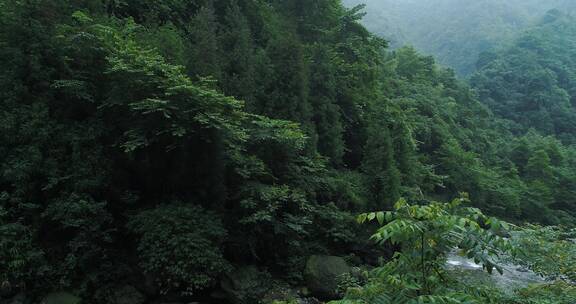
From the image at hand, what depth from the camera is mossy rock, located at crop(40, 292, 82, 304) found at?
30.1 ft

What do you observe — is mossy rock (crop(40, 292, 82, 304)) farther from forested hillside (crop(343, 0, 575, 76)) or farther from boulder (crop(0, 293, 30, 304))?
forested hillside (crop(343, 0, 575, 76))

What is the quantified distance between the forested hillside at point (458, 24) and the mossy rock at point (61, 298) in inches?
2943

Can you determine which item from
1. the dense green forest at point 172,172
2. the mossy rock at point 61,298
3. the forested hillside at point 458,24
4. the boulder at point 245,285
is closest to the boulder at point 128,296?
the dense green forest at point 172,172

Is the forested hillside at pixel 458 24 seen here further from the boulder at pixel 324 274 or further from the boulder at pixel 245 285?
the boulder at pixel 245 285

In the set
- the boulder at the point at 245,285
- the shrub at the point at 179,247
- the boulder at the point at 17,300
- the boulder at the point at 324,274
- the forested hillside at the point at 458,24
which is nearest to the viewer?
the boulder at the point at 17,300

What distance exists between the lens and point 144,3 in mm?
15859

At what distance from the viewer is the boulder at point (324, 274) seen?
447 inches

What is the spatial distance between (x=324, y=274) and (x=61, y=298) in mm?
6664

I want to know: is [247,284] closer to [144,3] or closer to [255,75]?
[255,75]

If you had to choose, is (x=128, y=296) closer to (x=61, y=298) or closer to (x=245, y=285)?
(x=61, y=298)

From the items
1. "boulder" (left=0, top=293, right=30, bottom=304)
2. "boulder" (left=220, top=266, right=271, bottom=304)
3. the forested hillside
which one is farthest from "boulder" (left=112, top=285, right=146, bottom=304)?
the forested hillside

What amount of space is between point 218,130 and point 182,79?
1.70m

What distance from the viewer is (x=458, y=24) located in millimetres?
92312

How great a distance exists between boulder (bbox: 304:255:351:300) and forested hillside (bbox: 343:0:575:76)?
69299 mm
